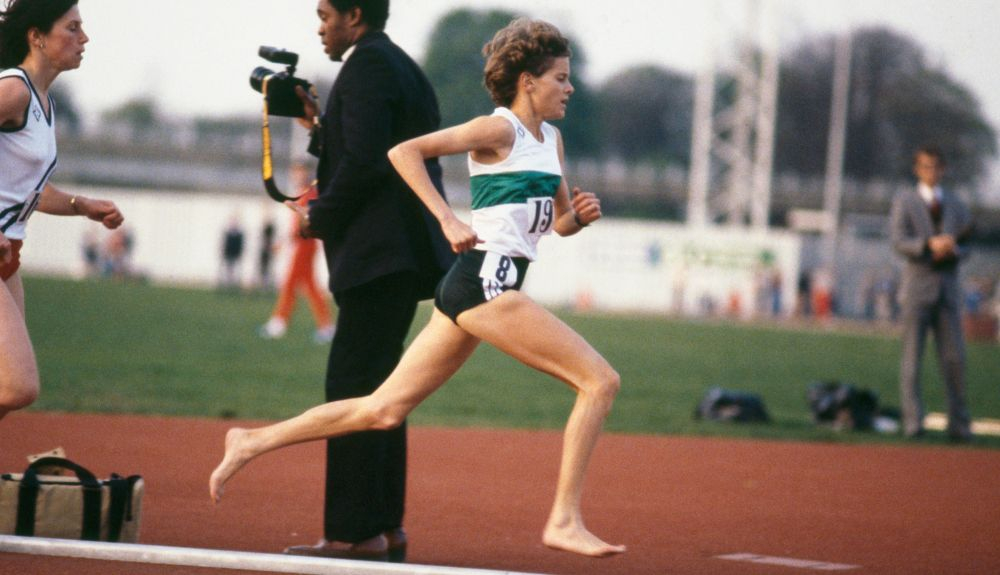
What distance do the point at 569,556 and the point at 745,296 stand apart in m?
43.0

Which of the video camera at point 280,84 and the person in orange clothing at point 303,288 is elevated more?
the video camera at point 280,84

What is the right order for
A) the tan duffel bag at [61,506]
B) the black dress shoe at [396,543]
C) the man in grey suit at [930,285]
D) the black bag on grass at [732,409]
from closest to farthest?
the tan duffel bag at [61,506], the black dress shoe at [396,543], the man in grey suit at [930,285], the black bag on grass at [732,409]

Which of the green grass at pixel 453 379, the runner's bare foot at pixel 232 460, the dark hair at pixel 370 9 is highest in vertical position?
the dark hair at pixel 370 9

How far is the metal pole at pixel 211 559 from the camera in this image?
16.1 feet

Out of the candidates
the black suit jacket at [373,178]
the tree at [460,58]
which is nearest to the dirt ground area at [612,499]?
the black suit jacket at [373,178]

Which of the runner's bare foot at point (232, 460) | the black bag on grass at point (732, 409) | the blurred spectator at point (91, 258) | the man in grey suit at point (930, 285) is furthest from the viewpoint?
the blurred spectator at point (91, 258)

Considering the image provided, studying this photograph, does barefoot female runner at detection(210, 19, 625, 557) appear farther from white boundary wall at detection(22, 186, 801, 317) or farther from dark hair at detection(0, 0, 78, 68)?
white boundary wall at detection(22, 186, 801, 317)

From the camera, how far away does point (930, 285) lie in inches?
489

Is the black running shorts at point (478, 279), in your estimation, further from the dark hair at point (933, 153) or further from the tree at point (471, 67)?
the tree at point (471, 67)

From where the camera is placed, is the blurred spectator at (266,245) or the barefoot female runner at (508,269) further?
the blurred spectator at (266,245)

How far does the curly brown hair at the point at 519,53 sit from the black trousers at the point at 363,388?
88cm

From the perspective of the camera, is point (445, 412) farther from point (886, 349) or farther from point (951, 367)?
point (886, 349)

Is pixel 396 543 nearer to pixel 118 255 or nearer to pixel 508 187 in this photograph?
pixel 508 187

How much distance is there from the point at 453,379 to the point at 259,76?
10.9m
